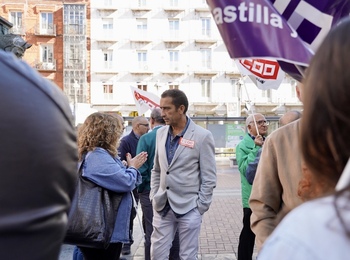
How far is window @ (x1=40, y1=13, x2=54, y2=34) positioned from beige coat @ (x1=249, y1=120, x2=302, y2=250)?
3841cm

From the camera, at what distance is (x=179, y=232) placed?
399 cm

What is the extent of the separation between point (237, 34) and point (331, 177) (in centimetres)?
124

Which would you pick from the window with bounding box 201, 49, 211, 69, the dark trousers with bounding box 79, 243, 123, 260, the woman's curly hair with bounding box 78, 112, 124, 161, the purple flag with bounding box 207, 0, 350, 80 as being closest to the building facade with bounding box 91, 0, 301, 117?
the window with bounding box 201, 49, 211, 69

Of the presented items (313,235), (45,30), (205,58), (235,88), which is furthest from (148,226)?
(45,30)

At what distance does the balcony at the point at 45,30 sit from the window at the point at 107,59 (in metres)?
5.02

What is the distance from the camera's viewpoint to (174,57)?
38.3m

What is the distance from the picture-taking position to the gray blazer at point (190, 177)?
392 centimetres

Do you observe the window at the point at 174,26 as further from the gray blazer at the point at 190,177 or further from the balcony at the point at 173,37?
the gray blazer at the point at 190,177

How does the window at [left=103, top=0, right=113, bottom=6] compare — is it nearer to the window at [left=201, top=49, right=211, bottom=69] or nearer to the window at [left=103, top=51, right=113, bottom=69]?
the window at [left=103, top=51, right=113, bottom=69]

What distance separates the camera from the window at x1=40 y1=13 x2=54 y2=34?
3772 centimetres

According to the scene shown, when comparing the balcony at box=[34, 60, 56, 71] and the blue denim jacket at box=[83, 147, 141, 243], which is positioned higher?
the balcony at box=[34, 60, 56, 71]

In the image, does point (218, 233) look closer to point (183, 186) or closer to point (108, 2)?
point (183, 186)

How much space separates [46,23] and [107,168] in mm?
37965

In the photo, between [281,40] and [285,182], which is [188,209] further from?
[281,40]
